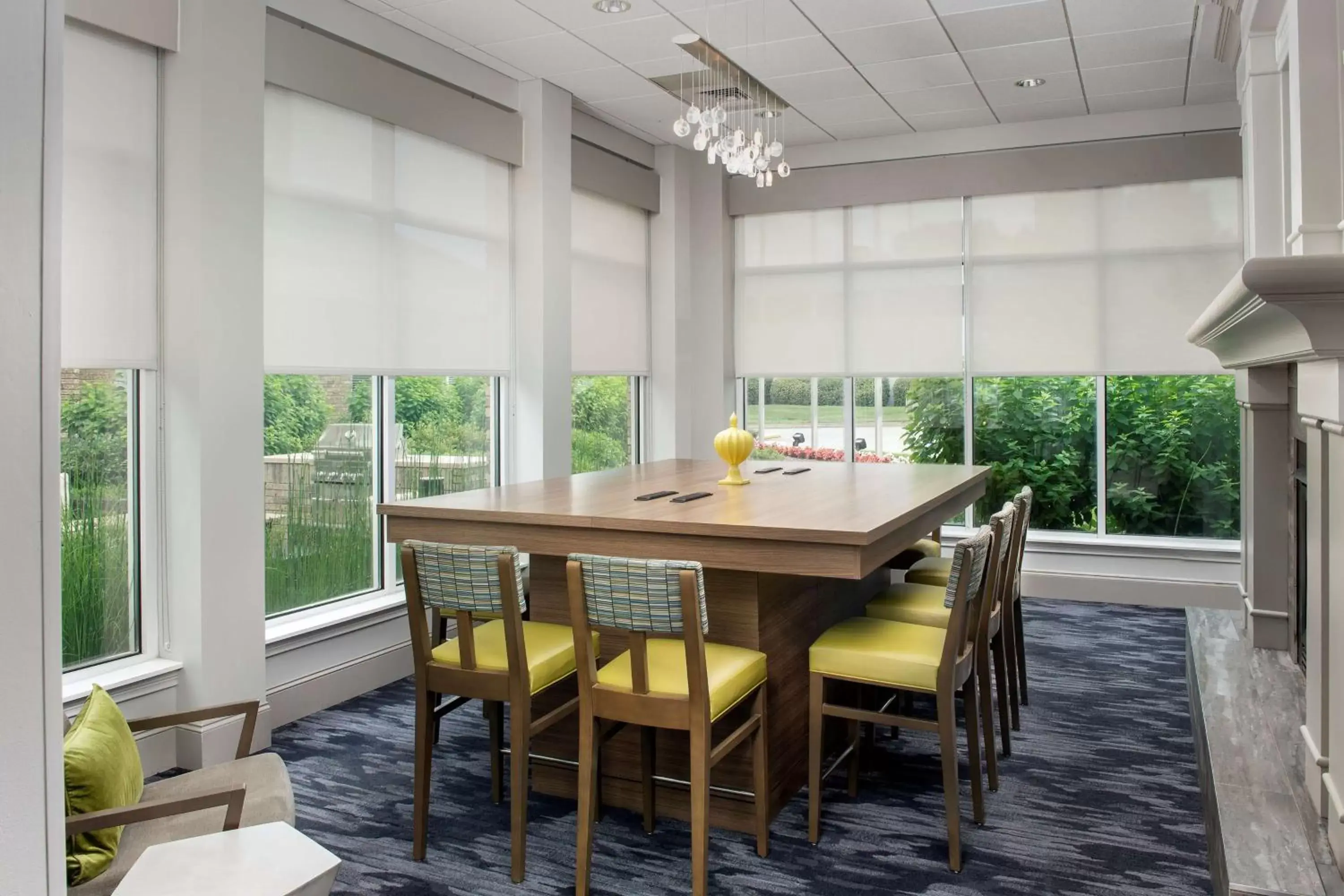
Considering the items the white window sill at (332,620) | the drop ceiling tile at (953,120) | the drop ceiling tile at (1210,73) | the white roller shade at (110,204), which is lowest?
the white window sill at (332,620)

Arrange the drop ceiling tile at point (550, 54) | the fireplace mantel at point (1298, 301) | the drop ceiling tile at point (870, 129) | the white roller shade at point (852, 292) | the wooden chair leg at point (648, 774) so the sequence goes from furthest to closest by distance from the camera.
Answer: the white roller shade at point (852, 292), the drop ceiling tile at point (870, 129), the drop ceiling tile at point (550, 54), the wooden chair leg at point (648, 774), the fireplace mantel at point (1298, 301)

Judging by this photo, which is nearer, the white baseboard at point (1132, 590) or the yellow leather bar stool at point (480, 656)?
the yellow leather bar stool at point (480, 656)

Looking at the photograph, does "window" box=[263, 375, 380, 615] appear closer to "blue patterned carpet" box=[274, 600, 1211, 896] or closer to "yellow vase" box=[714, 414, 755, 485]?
"blue patterned carpet" box=[274, 600, 1211, 896]

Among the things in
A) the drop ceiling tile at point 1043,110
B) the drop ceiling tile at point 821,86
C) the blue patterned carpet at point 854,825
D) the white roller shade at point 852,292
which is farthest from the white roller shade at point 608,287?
the blue patterned carpet at point 854,825

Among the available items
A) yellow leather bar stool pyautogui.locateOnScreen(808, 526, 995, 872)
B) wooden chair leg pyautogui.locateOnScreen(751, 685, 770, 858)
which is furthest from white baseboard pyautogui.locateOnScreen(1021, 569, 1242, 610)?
wooden chair leg pyautogui.locateOnScreen(751, 685, 770, 858)

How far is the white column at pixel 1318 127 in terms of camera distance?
9.57 feet

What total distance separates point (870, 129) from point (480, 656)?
195 inches

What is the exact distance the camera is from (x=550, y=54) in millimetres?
4980

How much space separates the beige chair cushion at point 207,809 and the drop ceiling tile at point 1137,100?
5.58 m

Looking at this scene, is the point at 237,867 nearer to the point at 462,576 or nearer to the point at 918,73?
the point at 462,576

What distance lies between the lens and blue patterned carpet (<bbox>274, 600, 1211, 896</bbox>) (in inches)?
103

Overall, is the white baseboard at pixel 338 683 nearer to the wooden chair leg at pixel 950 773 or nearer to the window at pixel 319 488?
the window at pixel 319 488

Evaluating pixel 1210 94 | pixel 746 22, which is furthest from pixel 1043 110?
pixel 746 22

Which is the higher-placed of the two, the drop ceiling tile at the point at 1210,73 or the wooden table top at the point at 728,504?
the drop ceiling tile at the point at 1210,73
